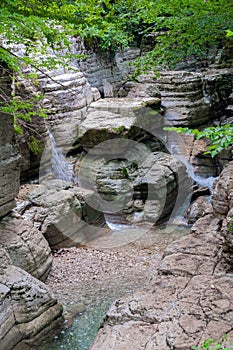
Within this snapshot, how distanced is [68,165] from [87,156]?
1.93ft

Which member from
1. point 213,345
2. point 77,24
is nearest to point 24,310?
point 213,345

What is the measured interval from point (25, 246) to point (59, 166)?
170 inches

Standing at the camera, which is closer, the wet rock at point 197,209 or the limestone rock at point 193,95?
the wet rock at point 197,209

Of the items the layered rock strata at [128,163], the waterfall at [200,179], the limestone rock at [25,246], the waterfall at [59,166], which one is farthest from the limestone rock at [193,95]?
the limestone rock at [25,246]

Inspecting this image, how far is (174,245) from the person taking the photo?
524cm

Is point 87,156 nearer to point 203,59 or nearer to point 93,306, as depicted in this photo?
point 93,306

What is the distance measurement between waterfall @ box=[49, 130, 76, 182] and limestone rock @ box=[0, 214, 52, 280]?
3574 millimetres

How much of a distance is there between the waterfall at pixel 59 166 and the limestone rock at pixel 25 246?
357cm

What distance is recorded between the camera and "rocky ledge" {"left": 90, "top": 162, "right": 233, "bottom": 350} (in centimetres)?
361

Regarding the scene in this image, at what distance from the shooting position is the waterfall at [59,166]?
33.6 feet

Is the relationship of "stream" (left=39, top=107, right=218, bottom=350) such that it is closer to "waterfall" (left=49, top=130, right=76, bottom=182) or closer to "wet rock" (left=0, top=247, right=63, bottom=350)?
"wet rock" (left=0, top=247, right=63, bottom=350)

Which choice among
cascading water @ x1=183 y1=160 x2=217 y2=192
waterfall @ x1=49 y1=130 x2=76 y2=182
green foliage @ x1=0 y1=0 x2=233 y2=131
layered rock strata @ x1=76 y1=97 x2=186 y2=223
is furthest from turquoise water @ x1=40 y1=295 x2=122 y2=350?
cascading water @ x1=183 y1=160 x2=217 y2=192

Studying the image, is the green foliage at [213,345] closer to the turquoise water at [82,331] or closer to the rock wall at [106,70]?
the turquoise water at [82,331]

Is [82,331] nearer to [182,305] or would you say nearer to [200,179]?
[182,305]
